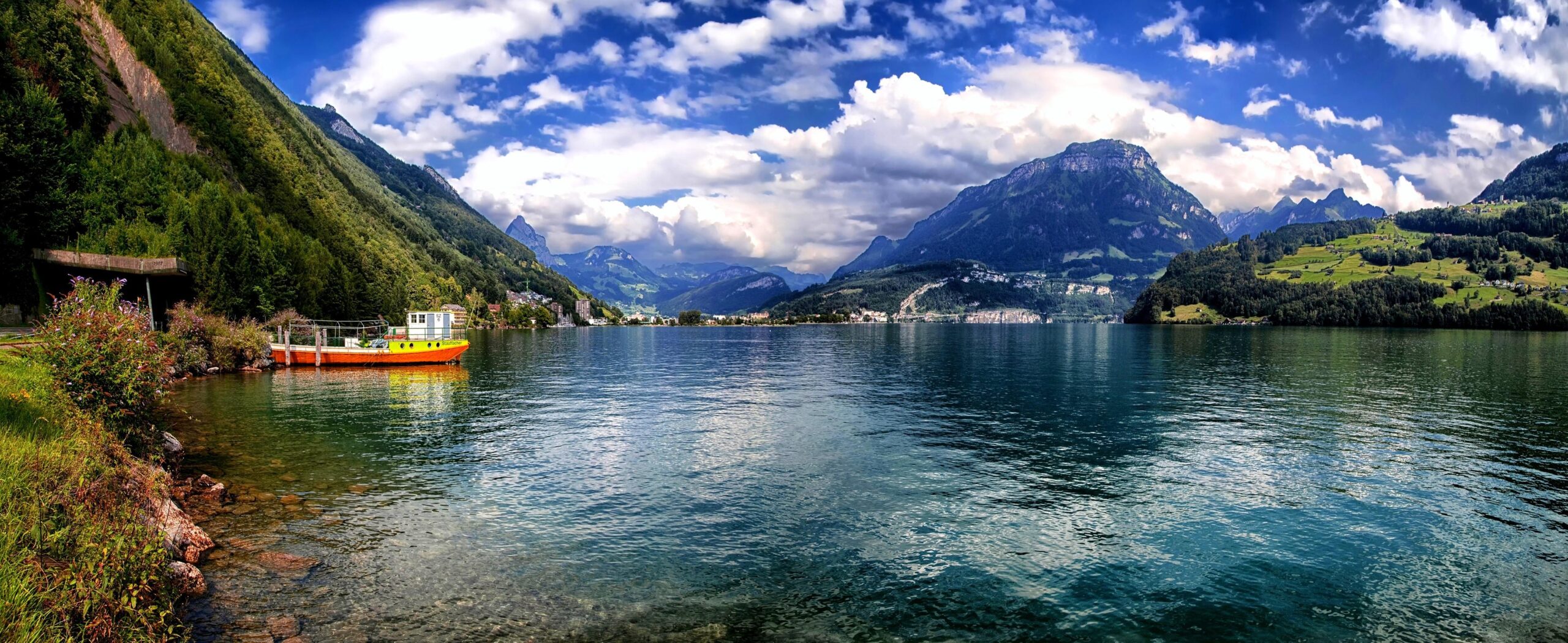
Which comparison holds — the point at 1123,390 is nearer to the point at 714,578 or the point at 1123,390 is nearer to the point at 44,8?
the point at 714,578

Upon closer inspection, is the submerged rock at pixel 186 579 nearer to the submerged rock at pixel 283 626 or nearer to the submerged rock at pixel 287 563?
the submerged rock at pixel 287 563

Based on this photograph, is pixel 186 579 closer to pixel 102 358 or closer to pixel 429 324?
pixel 102 358

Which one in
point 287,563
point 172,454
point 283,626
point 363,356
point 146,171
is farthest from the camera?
point 146,171

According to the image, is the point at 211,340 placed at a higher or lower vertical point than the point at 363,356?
higher

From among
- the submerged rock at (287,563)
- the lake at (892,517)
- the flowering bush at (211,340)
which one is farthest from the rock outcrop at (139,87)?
the submerged rock at (287,563)

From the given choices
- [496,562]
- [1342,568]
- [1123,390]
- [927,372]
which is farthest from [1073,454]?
[927,372]

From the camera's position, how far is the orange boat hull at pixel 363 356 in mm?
84556

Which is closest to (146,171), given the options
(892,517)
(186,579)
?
(186,579)

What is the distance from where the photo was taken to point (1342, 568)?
19625 millimetres

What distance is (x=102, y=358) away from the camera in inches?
880

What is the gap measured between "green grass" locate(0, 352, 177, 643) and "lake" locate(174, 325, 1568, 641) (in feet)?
8.26

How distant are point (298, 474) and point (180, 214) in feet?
266

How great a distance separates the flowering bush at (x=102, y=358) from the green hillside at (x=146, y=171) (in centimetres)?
6525

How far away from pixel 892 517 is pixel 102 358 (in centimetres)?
2594
